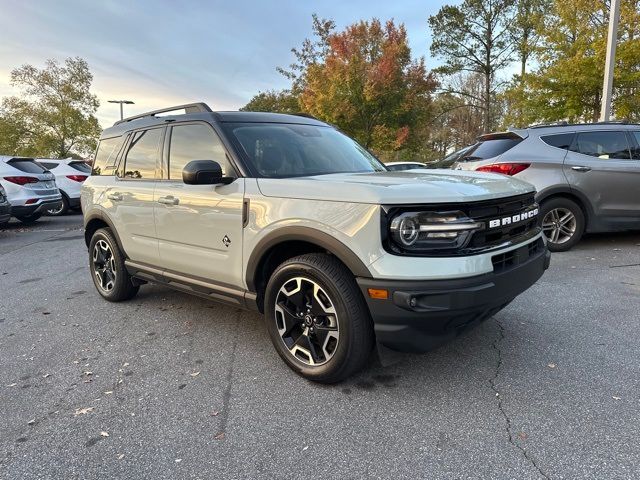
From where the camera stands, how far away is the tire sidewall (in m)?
2.71

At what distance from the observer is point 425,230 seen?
250cm

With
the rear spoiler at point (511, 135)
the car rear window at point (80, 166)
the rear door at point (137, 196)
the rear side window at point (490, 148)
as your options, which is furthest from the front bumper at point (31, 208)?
the rear spoiler at point (511, 135)

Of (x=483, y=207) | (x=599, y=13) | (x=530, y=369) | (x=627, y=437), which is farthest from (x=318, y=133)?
(x=599, y=13)

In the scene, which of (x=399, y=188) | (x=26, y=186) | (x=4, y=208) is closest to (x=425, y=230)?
(x=399, y=188)

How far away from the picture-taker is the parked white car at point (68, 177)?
43.0 feet

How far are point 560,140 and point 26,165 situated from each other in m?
11.3

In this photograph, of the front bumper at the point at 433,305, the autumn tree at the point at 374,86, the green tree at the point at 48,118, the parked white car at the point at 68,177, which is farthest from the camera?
the green tree at the point at 48,118

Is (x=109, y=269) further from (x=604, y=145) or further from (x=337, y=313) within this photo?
(x=604, y=145)

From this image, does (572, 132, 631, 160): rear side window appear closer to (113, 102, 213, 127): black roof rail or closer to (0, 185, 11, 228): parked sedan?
(113, 102, 213, 127): black roof rail

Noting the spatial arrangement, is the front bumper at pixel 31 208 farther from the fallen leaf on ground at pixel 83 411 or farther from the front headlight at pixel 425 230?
the front headlight at pixel 425 230

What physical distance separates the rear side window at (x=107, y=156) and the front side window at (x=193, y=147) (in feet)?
3.65

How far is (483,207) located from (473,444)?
129 cm

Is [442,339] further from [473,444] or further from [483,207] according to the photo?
[483,207]

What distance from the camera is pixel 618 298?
442cm
